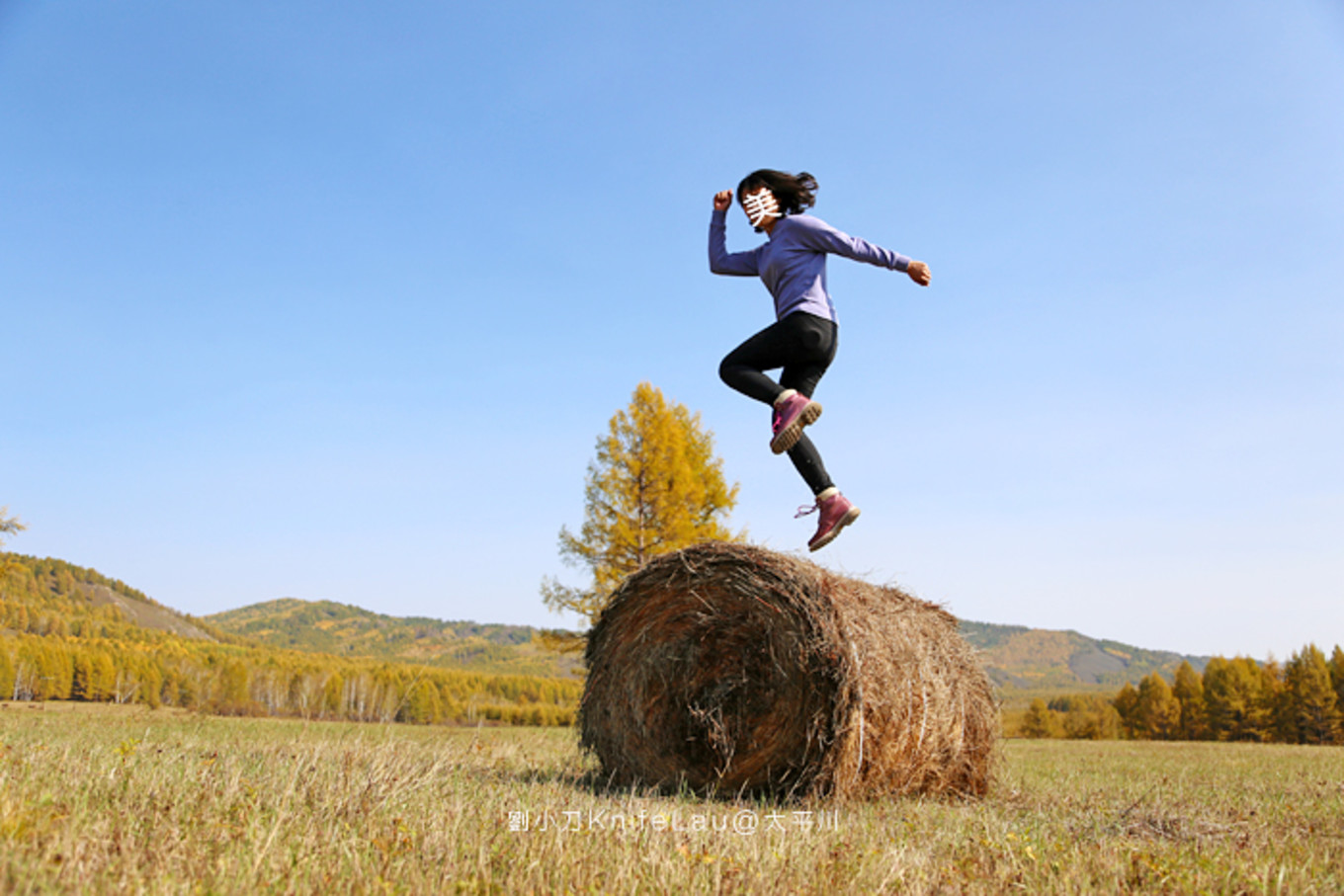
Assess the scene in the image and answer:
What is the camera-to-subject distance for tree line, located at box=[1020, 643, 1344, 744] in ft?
115

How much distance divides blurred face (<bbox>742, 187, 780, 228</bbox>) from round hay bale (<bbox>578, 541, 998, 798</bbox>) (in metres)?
2.66

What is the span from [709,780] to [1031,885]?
147 inches

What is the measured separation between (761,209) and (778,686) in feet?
11.5

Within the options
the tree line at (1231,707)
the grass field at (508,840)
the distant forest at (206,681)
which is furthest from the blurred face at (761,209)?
the tree line at (1231,707)

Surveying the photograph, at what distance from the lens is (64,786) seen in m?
3.08

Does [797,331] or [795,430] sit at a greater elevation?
[797,331]

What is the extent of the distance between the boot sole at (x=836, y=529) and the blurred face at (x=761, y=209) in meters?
1.59

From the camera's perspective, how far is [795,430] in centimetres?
397

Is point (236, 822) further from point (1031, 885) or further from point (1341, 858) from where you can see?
point (1341, 858)

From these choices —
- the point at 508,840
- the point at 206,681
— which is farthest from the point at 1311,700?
the point at 206,681

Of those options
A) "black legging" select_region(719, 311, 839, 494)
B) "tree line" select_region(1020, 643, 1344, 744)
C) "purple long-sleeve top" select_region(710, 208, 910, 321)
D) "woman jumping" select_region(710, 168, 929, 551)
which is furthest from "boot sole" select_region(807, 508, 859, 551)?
"tree line" select_region(1020, 643, 1344, 744)

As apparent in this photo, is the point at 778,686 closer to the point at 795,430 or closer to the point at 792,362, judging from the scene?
the point at 795,430

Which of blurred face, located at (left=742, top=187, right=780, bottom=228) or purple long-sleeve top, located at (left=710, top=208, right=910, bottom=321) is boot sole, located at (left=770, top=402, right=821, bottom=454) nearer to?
purple long-sleeve top, located at (left=710, top=208, right=910, bottom=321)

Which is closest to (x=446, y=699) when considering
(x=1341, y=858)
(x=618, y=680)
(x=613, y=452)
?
(x=613, y=452)
